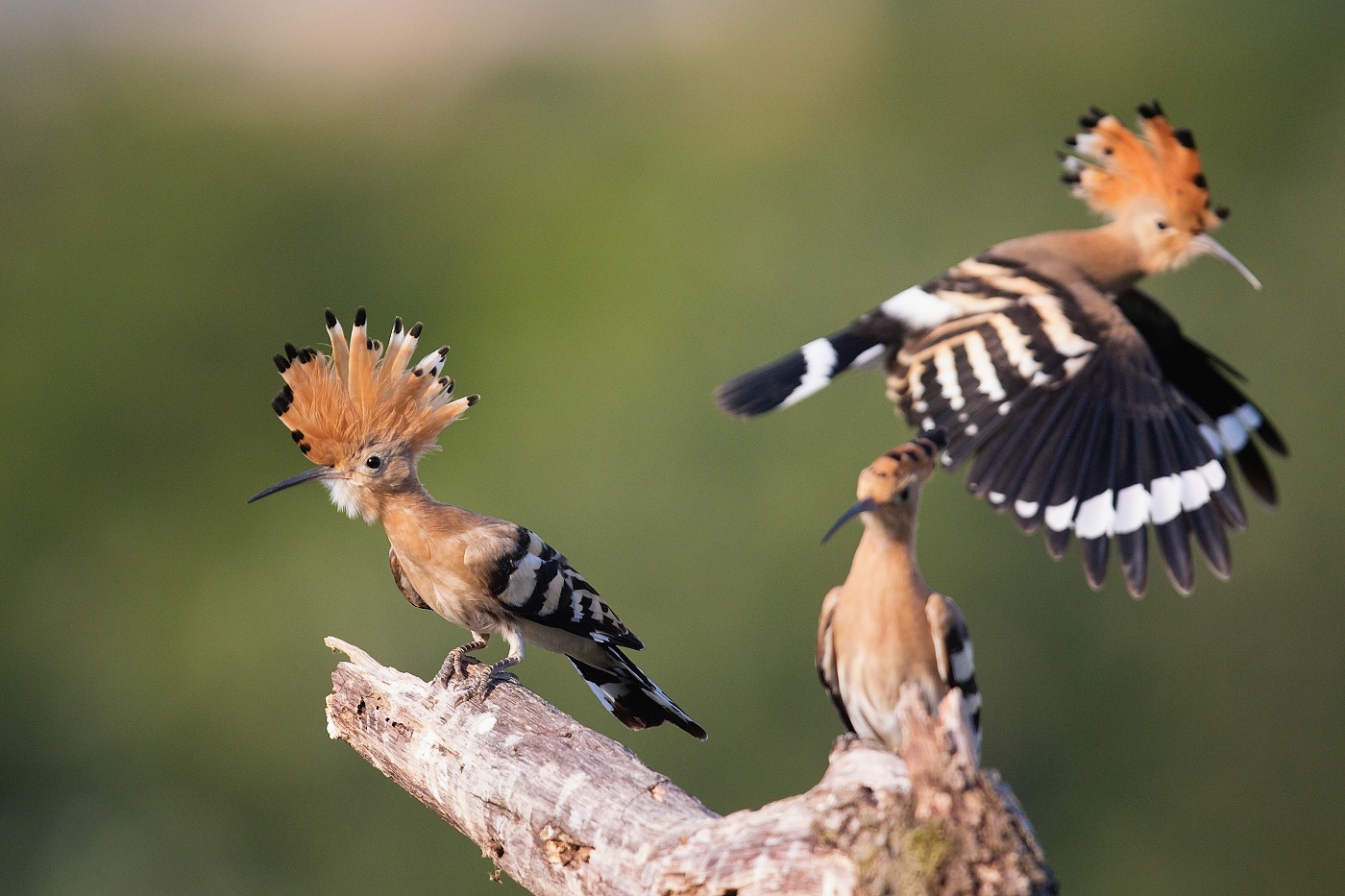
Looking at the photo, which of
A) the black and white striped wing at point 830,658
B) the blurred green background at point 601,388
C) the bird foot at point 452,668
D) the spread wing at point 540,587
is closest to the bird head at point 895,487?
the black and white striped wing at point 830,658

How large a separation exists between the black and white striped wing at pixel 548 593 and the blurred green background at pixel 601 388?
2.83 metres

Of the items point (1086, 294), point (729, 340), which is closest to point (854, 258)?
point (729, 340)

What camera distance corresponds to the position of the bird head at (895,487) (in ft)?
5.22

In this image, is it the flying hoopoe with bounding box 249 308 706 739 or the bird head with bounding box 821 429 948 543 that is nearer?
the bird head with bounding box 821 429 948 543

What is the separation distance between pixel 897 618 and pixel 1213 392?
1.36m

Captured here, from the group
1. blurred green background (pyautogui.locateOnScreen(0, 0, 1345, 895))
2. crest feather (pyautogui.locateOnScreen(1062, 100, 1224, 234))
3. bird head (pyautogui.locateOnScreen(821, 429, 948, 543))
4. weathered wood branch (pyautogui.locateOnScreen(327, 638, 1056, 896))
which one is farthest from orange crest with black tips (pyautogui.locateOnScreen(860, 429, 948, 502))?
blurred green background (pyautogui.locateOnScreen(0, 0, 1345, 895))

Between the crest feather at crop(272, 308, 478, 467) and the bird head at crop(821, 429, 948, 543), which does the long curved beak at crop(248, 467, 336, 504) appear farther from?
the bird head at crop(821, 429, 948, 543)

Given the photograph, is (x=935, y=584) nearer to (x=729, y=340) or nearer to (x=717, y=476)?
(x=717, y=476)

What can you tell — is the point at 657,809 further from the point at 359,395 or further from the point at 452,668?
the point at 359,395

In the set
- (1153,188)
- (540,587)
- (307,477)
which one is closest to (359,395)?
(307,477)

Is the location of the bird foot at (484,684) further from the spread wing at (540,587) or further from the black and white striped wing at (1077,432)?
the black and white striped wing at (1077,432)

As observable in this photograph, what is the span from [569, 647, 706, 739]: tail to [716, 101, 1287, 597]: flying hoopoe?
531mm

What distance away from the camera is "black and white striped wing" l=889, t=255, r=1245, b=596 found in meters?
2.21

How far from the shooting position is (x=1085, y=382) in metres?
2.33
